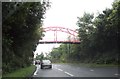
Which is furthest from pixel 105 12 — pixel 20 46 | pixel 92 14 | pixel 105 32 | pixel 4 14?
pixel 4 14

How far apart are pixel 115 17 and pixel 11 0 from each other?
43.4 metres

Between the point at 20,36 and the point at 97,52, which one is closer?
the point at 20,36

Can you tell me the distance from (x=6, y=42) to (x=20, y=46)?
34.1 ft

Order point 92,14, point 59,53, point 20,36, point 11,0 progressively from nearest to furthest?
1. point 11,0
2. point 20,36
3. point 92,14
4. point 59,53

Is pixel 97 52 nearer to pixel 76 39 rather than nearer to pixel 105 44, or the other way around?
Result: pixel 105 44

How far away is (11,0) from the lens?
58.0 feet

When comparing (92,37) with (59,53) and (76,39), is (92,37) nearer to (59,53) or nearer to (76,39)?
(76,39)

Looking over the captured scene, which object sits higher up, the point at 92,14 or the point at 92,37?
the point at 92,14

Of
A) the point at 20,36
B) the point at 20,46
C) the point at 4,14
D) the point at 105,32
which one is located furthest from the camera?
the point at 105,32

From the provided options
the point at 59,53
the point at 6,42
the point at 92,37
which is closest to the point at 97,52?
the point at 92,37

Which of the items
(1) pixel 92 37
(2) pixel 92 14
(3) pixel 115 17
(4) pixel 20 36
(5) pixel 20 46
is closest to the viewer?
(4) pixel 20 36

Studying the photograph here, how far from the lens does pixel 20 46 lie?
41.6 m

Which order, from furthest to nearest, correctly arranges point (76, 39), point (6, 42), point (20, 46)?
point (76, 39) < point (20, 46) < point (6, 42)

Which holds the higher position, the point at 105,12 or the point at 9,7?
the point at 105,12
